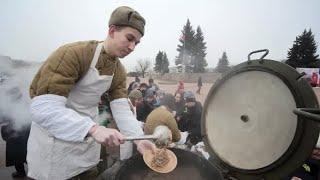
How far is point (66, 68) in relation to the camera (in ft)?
6.28

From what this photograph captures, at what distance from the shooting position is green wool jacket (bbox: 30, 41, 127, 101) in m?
1.86

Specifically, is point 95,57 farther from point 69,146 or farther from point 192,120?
point 192,120

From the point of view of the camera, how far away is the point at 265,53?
2.20 metres

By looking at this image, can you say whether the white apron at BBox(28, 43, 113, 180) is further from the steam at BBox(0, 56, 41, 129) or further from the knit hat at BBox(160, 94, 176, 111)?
the knit hat at BBox(160, 94, 176, 111)

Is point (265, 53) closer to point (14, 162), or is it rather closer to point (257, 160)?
point (257, 160)

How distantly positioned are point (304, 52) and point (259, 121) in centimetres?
2824

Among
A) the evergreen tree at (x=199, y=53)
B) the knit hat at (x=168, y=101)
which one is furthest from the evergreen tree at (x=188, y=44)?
the knit hat at (x=168, y=101)

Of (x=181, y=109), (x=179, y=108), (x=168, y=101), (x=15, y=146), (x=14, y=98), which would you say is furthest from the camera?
(x=168, y=101)

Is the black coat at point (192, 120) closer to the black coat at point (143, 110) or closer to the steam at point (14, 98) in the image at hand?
the black coat at point (143, 110)

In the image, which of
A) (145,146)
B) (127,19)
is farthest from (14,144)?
(127,19)

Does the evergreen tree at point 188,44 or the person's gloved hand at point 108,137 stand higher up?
the evergreen tree at point 188,44

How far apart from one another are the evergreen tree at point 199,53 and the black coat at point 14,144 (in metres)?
47.0

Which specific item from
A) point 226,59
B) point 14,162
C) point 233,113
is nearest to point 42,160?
point 233,113

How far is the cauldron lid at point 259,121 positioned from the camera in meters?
1.86
